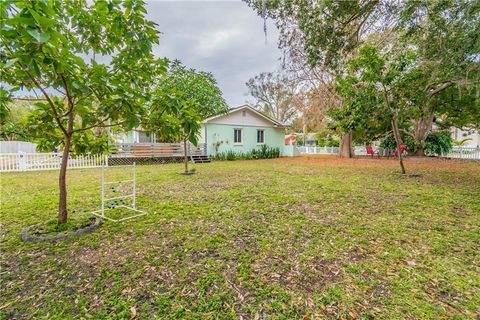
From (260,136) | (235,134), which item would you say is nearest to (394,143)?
(260,136)

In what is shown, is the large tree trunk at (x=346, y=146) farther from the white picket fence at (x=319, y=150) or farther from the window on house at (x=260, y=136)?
the window on house at (x=260, y=136)

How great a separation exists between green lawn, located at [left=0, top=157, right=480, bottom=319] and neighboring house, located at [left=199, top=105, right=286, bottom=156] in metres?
11.5

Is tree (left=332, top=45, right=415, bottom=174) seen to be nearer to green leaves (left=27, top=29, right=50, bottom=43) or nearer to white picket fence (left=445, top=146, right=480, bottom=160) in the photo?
green leaves (left=27, top=29, right=50, bottom=43)

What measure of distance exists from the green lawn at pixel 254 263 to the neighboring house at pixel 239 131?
455 inches

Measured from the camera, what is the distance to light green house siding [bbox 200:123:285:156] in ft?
53.9

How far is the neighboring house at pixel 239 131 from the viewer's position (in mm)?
16453

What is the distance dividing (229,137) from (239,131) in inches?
42.3

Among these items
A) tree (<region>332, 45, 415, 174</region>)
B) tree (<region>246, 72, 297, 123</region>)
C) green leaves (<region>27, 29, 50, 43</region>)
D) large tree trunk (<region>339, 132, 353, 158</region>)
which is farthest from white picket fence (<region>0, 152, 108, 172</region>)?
tree (<region>246, 72, 297, 123</region>)

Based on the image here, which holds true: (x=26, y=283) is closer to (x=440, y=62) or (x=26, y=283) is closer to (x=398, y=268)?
(x=398, y=268)

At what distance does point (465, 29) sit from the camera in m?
4.98

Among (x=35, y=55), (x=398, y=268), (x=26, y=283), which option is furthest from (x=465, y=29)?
(x=26, y=283)

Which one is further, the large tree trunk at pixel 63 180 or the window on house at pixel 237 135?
the window on house at pixel 237 135

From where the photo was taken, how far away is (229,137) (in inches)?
678

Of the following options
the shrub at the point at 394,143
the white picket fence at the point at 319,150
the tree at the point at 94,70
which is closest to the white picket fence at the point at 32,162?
the tree at the point at 94,70
